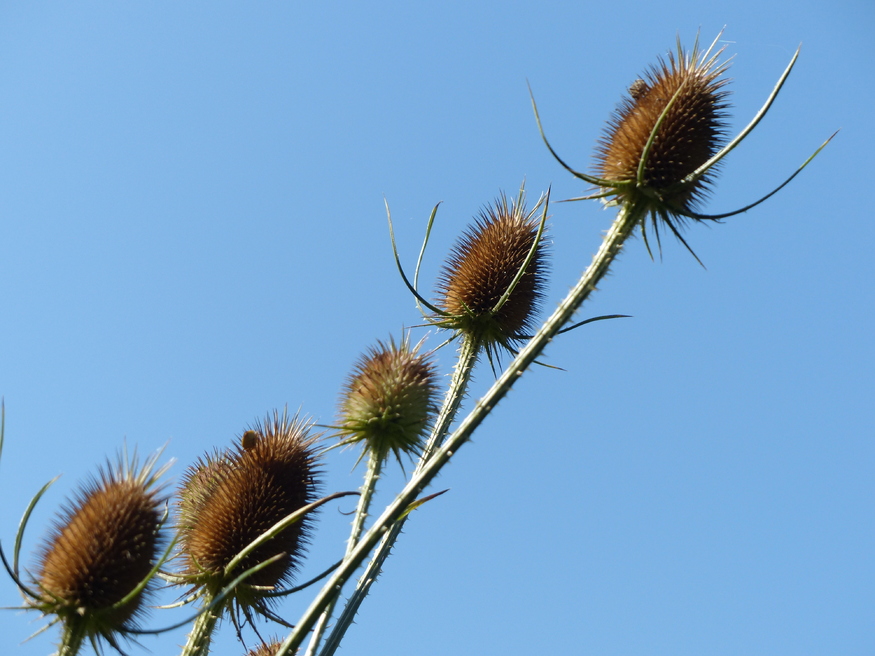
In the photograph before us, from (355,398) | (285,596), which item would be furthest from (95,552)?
(355,398)

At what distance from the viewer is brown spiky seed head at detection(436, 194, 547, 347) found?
635 cm

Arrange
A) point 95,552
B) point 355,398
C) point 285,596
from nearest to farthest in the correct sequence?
point 95,552 < point 285,596 < point 355,398

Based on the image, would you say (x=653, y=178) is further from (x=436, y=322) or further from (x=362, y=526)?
(x=362, y=526)

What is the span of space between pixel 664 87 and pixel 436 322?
8.75ft

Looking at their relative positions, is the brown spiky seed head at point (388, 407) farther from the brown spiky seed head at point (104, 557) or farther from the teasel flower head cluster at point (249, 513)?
the brown spiky seed head at point (104, 557)

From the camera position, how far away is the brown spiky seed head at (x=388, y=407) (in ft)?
17.0

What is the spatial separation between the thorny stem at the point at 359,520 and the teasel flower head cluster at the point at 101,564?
976 mm

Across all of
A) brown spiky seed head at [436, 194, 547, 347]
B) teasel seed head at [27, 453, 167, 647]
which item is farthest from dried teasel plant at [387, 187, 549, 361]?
teasel seed head at [27, 453, 167, 647]

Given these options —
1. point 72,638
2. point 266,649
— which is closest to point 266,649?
point 266,649

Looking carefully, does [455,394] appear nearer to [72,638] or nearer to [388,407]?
[388,407]

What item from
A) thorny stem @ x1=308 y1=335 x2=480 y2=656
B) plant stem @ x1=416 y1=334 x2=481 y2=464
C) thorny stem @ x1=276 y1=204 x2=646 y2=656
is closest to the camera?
thorny stem @ x1=276 y1=204 x2=646 y2=656

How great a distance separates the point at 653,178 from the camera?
4.99 metres

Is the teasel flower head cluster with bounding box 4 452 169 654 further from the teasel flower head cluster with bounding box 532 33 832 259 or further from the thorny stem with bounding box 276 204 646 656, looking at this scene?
the teasel flower head cluster with bounding box 532 33 832 259

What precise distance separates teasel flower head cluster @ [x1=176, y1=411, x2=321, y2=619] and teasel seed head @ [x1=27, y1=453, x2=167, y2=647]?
59 centimetres
